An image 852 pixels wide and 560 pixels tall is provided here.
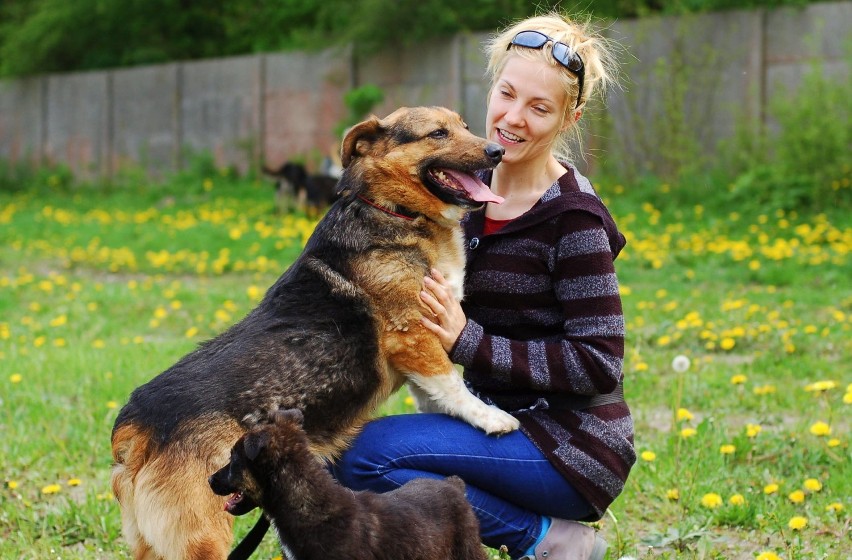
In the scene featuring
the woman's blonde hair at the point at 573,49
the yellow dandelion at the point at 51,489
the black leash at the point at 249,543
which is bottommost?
the yellow dandelion at the point at 51,489

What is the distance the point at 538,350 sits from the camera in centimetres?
330

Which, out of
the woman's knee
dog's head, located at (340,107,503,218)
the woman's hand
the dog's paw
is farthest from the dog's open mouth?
the woman's knee

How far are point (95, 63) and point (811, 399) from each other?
70.6ft

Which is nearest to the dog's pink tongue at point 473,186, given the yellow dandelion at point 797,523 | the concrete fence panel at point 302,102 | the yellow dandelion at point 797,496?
the yellow dandelion at point 797,523

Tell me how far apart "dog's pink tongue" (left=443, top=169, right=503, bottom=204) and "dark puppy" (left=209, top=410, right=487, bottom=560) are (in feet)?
3.71

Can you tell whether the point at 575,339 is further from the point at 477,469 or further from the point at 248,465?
the point at 248,465

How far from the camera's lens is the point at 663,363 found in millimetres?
6164

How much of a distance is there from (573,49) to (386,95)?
42.6ft

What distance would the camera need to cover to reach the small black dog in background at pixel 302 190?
540 inches

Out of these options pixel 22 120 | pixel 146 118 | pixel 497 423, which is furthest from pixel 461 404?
pixel 22 120

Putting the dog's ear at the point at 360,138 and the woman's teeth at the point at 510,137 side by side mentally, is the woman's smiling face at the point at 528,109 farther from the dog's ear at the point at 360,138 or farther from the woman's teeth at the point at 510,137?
the dog's ear at the point at 360,138

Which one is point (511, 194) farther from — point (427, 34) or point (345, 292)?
point (427, 34)

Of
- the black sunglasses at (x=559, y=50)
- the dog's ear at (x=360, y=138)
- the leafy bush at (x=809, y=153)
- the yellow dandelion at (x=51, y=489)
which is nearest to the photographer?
the black sunglasses at (x=559, y=50)

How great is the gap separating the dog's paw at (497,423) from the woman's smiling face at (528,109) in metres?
0.89
